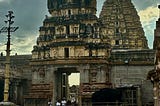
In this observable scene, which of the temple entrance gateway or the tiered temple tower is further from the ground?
the tiered temple tower

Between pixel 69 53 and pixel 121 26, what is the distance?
816 inches

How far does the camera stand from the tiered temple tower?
7162 centimetres

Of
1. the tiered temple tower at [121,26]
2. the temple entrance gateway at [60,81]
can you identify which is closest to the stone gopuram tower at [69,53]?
the temple entrance gateway at [60,81]

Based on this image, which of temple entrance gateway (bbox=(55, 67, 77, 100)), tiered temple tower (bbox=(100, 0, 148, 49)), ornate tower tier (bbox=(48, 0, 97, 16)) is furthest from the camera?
tiered temple tower (bbox=(100, 0, 148, 49))

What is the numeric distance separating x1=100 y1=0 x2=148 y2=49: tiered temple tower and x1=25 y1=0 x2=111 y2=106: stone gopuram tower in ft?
45.9

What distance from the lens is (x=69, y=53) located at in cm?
5369

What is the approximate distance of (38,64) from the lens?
182 ft

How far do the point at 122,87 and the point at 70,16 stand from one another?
13.5 m

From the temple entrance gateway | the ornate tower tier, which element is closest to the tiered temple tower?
the ornate tower tier

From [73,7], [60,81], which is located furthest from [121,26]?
[60,81]

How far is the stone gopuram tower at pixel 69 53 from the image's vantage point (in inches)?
2087

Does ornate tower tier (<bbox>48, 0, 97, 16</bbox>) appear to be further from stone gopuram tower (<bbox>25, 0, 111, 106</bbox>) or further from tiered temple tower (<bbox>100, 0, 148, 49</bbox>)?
tiered temple tower (<bbox>100, 0, 148, 49</bbox>)

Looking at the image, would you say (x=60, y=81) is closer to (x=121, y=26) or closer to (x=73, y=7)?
(x=73, y=7)

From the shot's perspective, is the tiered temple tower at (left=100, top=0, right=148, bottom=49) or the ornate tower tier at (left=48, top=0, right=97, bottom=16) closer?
the ornate tower tier at (left=48, top=0, right=97, bottom=16)
